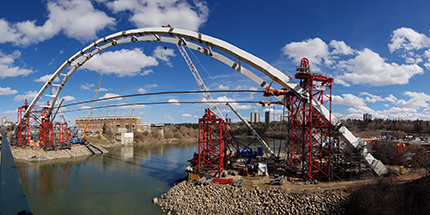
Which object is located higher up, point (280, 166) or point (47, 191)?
point (280, 166)

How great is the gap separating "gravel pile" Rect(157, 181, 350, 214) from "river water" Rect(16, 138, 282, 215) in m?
2.13

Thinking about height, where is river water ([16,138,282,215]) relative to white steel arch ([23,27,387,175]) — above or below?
below

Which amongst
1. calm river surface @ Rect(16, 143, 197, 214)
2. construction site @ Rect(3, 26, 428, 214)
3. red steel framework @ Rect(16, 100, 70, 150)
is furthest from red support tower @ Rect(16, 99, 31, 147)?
construction site @ Rect(3, 26, 428, 214)

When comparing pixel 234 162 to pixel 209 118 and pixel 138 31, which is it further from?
A: pixel 138 31

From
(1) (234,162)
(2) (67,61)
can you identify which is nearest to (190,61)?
(2) (67,61)

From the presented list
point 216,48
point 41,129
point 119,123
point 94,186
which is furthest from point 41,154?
point 119,123

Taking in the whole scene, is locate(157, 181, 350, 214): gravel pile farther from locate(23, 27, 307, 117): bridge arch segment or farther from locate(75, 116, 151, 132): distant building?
locate(75, 116, 151, 132): distant building

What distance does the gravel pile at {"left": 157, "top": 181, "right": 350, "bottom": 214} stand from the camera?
14.2 m

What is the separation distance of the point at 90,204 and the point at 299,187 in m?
16.4

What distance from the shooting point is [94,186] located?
2436 centimetres

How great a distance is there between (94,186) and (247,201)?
675 inches

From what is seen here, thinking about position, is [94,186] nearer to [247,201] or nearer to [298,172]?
[247,201]

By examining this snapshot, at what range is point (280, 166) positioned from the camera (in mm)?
24422

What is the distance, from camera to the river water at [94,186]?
18.4 metres
